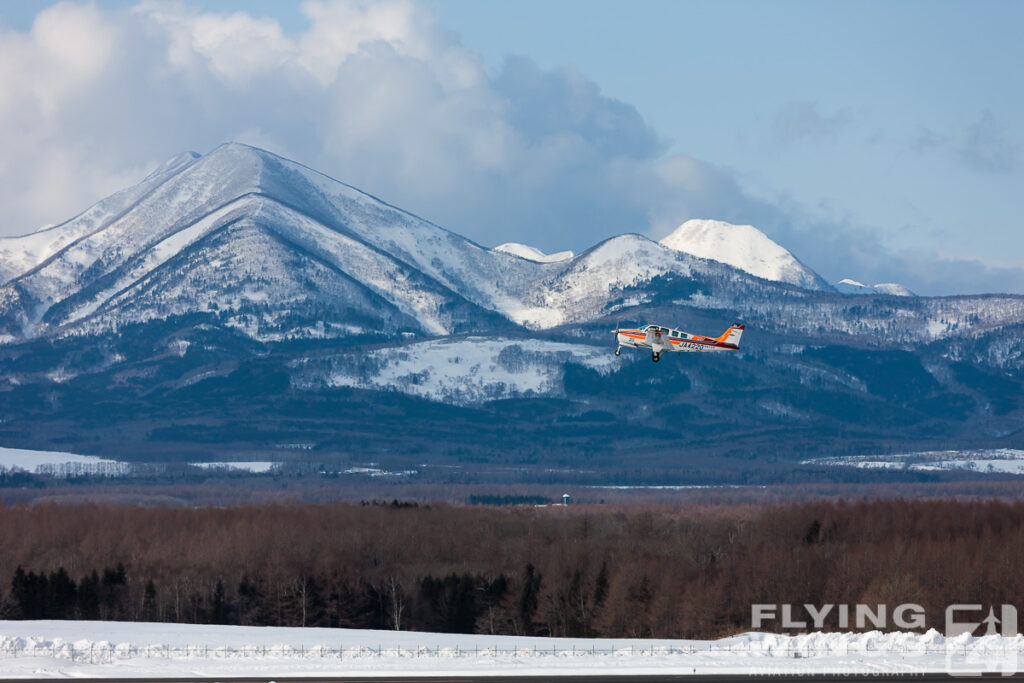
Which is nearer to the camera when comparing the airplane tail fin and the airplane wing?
the airplane wing

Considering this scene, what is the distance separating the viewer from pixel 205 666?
343ft

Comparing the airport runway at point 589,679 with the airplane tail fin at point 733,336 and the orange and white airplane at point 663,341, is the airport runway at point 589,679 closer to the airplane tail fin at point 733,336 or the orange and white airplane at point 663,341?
the orange and white airplane at point 663,341

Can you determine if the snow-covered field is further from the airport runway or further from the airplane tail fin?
the airplane tail fin

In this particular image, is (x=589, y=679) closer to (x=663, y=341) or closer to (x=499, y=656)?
(x=499, y=656)

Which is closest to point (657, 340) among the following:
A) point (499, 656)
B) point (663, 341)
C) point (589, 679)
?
point (663, 341)

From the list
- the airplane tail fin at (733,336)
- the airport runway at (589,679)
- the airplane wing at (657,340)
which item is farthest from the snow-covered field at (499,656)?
the airplane tail fin at (733,336)

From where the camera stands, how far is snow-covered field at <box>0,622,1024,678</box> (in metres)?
100

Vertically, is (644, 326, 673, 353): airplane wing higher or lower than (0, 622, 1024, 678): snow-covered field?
higher

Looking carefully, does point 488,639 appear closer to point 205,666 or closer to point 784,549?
point 205,666

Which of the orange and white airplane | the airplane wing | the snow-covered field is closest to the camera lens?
the snow-covered field

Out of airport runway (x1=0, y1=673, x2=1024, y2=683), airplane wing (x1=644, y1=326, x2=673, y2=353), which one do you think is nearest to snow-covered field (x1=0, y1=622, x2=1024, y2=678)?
airport runway (x1=0, y1=673, x2=1024, y2=683)

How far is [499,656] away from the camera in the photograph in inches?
4377

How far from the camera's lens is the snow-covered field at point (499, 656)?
10031 centimetres

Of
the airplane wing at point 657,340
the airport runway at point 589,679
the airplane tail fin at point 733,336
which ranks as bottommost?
the airport runway at point 589,679
